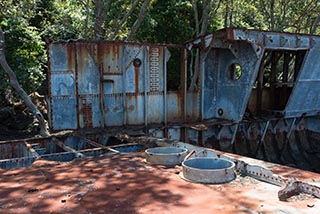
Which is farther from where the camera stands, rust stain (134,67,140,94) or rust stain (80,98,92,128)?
rust stain (134,67,140,94)

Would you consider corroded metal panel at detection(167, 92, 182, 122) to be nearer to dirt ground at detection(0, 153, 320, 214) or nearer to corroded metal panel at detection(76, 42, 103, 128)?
corroded metal panel at detection(76, 42, 103, 128)

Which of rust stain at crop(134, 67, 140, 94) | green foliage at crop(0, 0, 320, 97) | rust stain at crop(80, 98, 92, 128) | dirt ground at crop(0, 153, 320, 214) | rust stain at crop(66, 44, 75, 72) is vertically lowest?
dirt ground at crop(0, 153, 320, 214)

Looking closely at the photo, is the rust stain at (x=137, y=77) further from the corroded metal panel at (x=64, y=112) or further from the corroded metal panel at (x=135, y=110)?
the corroded metal panel at (x=64, y=112)

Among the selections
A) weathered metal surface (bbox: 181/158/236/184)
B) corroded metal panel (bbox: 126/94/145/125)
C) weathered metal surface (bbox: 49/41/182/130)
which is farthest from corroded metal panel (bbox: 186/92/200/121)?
weathered metal surface (bbox: 181/158/236/184)

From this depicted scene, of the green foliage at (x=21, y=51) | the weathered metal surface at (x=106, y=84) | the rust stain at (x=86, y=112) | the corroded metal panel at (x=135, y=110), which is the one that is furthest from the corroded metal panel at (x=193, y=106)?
the green foliage at (x=21, y=51)

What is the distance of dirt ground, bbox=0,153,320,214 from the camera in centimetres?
374

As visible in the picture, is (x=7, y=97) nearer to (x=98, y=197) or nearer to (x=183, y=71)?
(x=183, y=71)

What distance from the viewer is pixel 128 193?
4.18 m

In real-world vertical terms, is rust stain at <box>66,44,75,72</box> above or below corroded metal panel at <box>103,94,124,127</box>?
above

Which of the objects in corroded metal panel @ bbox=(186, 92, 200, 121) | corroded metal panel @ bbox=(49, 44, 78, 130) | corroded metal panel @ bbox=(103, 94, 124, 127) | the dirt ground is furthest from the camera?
corroded metal panel @ bbox=(186, 92, 200, 121)

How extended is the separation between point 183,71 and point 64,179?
5.64 meters

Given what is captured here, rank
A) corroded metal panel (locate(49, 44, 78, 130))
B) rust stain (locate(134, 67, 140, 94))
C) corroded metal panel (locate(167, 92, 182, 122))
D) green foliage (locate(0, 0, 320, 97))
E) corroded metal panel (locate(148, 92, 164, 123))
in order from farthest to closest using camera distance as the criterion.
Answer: green foliage (locate(0, 0, 320, 97)), corroded metal panel (locate(167, 92, 182, 122)), corroded metal panel (locate(148, 92, 164, 123)), rust stain (locate(134, 67, 140, 94)), corroded metal panel (locate(49, 44, 78, 130))

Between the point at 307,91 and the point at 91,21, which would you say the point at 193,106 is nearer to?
the point at 307,91

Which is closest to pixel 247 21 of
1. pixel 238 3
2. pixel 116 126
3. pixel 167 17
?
pixel 238 3
